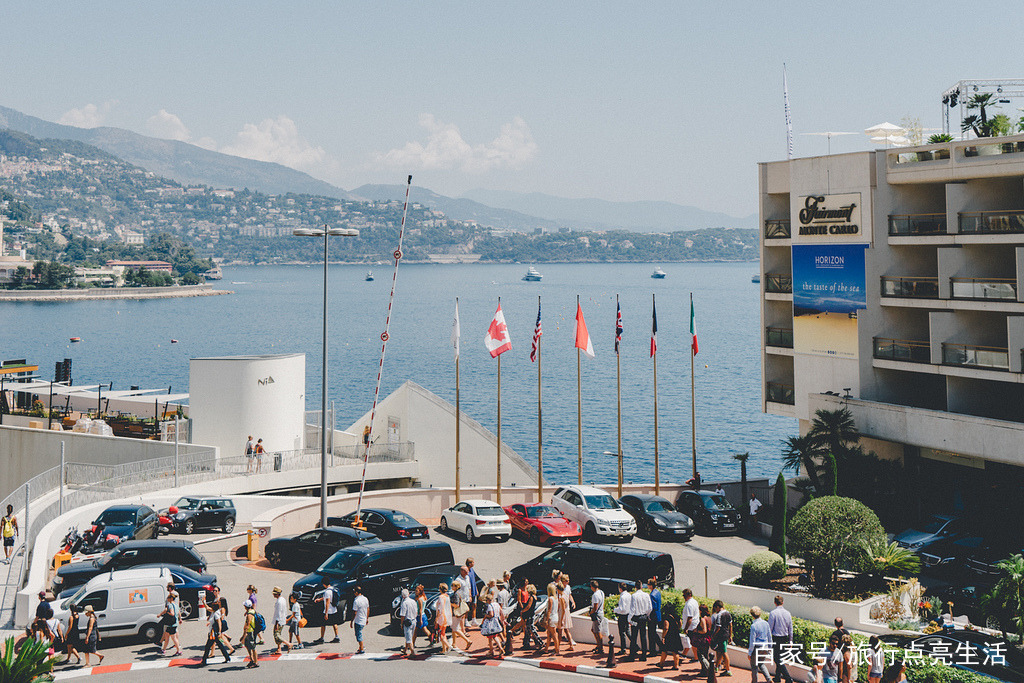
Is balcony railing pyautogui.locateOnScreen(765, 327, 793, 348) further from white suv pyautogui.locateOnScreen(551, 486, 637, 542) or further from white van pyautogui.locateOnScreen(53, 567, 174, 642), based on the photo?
white van pyautogui.locateOnScreen(53, 567, 174, 642)

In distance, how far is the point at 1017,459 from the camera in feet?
92.9

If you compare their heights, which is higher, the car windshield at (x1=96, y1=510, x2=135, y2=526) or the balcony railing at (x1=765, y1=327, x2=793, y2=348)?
the balcony railing at (x1=765, y1=327, x2=793, y2=348)

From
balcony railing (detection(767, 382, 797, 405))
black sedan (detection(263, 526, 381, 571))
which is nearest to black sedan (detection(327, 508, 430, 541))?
black sedan (detection(263, 526, 381, 571))

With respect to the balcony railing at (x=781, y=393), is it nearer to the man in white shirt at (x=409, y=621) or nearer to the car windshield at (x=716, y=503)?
the car windshield at (x=716, y=503)

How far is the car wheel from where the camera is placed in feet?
63.7

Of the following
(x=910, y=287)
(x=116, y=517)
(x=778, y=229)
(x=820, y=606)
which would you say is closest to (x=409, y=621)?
(x=820, y=606)

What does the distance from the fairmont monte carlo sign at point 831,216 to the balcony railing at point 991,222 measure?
3.95 meters

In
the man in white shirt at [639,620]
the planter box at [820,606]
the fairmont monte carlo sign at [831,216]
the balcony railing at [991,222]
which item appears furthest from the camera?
the fairmont monte carlo sign at [831,216]

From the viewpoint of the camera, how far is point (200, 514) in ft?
98.9

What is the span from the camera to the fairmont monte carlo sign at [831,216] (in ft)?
116

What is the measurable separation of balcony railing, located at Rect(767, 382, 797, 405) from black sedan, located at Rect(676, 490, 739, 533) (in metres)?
8.76

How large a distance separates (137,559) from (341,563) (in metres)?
5.30

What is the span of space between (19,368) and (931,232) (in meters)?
46.3

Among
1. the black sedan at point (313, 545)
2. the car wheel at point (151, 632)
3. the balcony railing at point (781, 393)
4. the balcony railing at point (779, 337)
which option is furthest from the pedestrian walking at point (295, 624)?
the balcony railing at point (779, 337)
